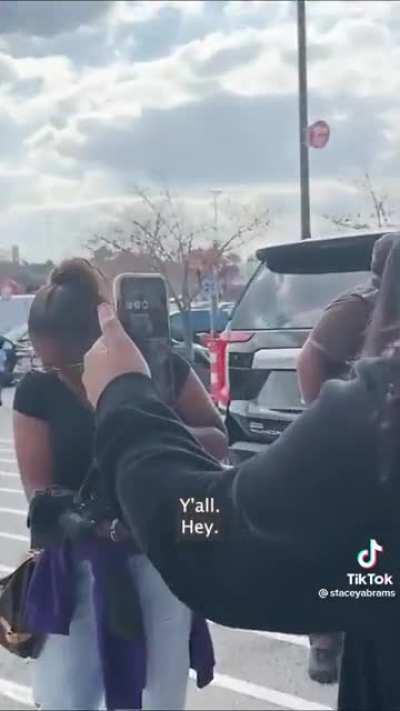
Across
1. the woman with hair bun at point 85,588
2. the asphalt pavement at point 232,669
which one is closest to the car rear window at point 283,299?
the woman with hair bun at point 85,588

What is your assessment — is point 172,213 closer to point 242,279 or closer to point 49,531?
point 242,279

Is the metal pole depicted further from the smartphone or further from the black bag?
the black bag

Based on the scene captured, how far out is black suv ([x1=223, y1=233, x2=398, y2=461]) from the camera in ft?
3.26

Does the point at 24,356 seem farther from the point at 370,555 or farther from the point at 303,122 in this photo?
the point at 370,555

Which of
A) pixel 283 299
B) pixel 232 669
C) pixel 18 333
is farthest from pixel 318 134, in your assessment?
pixel 232 669

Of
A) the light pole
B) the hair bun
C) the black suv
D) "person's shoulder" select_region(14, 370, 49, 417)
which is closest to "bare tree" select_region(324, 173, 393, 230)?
the black suv

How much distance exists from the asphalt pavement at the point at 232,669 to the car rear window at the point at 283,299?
328mm

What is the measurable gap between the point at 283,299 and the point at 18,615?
0.49m

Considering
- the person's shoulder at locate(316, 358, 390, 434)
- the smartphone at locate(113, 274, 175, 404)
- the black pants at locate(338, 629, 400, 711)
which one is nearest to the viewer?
the person's shoulder at locate(316, 358, 390, 434)

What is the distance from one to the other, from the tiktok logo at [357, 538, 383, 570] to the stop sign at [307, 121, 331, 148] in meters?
0.49

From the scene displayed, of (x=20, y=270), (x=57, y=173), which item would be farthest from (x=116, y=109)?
(x=20, y=270)

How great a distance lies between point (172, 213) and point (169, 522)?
39cm

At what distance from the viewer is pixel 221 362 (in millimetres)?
1064

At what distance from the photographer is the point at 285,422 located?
38.1 inches
